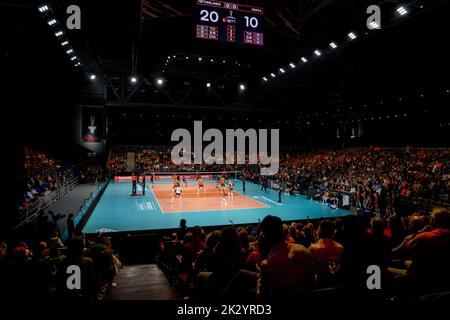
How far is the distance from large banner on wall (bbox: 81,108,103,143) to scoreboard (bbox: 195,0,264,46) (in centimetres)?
1598

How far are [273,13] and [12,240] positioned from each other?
32.3 ft

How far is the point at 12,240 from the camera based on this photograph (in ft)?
25.7

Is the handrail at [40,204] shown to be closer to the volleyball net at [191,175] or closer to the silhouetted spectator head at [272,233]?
the silhouetted spectator head at [272,233]

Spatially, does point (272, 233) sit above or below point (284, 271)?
above

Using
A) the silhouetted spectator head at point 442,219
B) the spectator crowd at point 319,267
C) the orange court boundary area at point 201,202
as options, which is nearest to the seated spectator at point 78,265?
the spectator crowd at point 319,267

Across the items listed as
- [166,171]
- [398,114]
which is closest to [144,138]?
[166,171]

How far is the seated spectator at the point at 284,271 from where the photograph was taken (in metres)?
2.60

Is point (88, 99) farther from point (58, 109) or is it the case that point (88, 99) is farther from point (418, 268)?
point (418, 268)

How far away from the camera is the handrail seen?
444 inches

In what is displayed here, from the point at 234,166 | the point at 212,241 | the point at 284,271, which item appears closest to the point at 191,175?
the point at 234,166

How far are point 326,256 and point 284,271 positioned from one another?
1.51m

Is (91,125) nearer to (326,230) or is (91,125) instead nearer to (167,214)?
(167,214)

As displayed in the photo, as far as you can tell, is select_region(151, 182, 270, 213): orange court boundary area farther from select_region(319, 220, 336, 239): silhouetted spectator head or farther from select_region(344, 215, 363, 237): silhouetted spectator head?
select_region(344, 215, 363, 237): silhouetted spectator head

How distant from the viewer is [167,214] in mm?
16500
